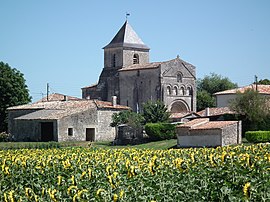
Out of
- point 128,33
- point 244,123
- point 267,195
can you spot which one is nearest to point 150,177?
point 267,195

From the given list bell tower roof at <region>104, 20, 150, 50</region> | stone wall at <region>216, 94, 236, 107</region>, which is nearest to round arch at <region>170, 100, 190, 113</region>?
stone wall at <region>216, 94, 236, 107</region>

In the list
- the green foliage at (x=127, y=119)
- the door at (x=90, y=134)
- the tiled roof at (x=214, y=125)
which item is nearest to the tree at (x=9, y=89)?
the door at (x=90, y=134)

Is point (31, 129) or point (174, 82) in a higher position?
point (174, 82)

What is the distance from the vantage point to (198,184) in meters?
12.7

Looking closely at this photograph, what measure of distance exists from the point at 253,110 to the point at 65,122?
52.2ft

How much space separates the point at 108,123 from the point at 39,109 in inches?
281

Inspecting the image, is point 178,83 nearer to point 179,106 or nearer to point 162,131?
point 179,106

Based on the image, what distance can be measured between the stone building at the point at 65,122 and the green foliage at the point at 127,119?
0.98m

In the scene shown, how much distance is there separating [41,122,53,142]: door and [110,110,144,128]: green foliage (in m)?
5.72

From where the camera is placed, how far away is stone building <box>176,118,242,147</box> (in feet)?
125

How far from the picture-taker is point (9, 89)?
204ft

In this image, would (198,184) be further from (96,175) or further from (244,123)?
(244,123)

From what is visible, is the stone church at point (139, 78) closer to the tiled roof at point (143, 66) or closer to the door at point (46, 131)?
the tiled roof at point (143, 66)

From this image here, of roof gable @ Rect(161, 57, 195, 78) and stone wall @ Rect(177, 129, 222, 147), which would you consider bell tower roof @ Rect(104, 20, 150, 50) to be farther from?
stone wall @ Rect(177, 129, 222, 147)
